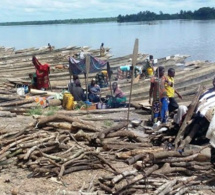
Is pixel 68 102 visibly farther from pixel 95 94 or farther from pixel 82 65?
pixel 82 65

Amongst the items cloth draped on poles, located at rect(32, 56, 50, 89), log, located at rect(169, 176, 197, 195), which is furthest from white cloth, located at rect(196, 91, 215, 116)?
cloth draped on poles, located at rect(32, 56, 50, 89)

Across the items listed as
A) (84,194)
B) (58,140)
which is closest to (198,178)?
(84,194)

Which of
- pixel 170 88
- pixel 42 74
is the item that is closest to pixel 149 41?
pixel 42 74

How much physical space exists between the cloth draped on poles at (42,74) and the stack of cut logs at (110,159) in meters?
7.42

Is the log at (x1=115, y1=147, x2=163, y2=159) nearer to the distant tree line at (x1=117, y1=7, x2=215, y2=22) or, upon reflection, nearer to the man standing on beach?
the man standing on beach

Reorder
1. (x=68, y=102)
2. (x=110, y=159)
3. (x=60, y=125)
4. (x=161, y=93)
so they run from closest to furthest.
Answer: (x=110, y=159)
(x=60, y=125)
(x=161, y=93)
(x=68, y=102)

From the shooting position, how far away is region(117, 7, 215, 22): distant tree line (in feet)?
372

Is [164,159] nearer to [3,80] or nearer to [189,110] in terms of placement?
[189,110]

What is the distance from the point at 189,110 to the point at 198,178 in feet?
6.16

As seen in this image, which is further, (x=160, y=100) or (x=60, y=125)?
(x=160, y=100)

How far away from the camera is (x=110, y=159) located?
5805 mm

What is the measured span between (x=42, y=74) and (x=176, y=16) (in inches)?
5553

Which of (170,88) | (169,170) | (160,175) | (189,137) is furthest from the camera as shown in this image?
(170,88)

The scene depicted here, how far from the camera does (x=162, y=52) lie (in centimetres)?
3709
